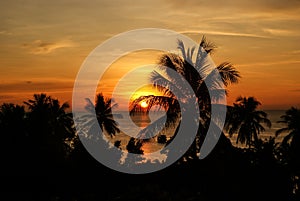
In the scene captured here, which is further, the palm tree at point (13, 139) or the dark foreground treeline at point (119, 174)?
the palm tree at point (13, 139)

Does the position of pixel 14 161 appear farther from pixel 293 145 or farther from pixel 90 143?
pixel 293 145

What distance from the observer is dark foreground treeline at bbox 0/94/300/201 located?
1498 centimetres

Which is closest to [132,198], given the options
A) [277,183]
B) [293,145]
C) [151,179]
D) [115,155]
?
[151,179]

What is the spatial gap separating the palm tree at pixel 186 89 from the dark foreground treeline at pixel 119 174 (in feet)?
6.64

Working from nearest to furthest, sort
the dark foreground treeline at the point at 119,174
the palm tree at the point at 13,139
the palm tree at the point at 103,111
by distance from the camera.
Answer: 1. the dark foreground treeline at the point at 119,174
2. the palm tree at the point at 13,139
3. the palm tree at the point at 103,111

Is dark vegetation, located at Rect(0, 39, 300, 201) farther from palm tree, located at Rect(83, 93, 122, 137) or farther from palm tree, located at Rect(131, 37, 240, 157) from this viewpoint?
palm tree, located at Rect(83, 93, 122, 137)

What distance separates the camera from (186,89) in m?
19.3

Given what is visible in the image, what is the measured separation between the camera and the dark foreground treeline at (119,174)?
14984mm

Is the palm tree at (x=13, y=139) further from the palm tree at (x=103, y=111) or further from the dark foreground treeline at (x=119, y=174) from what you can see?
the palm tree at (x=103, y=111)

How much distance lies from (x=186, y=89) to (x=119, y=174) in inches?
210

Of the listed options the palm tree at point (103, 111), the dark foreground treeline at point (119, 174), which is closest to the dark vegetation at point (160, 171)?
the dark foreground treeline at point (119, 174)

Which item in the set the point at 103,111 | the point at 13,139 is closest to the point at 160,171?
the point at 13,139

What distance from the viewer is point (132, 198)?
14.8 m

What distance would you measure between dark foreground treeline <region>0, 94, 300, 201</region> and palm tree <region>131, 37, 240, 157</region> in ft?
6.64
